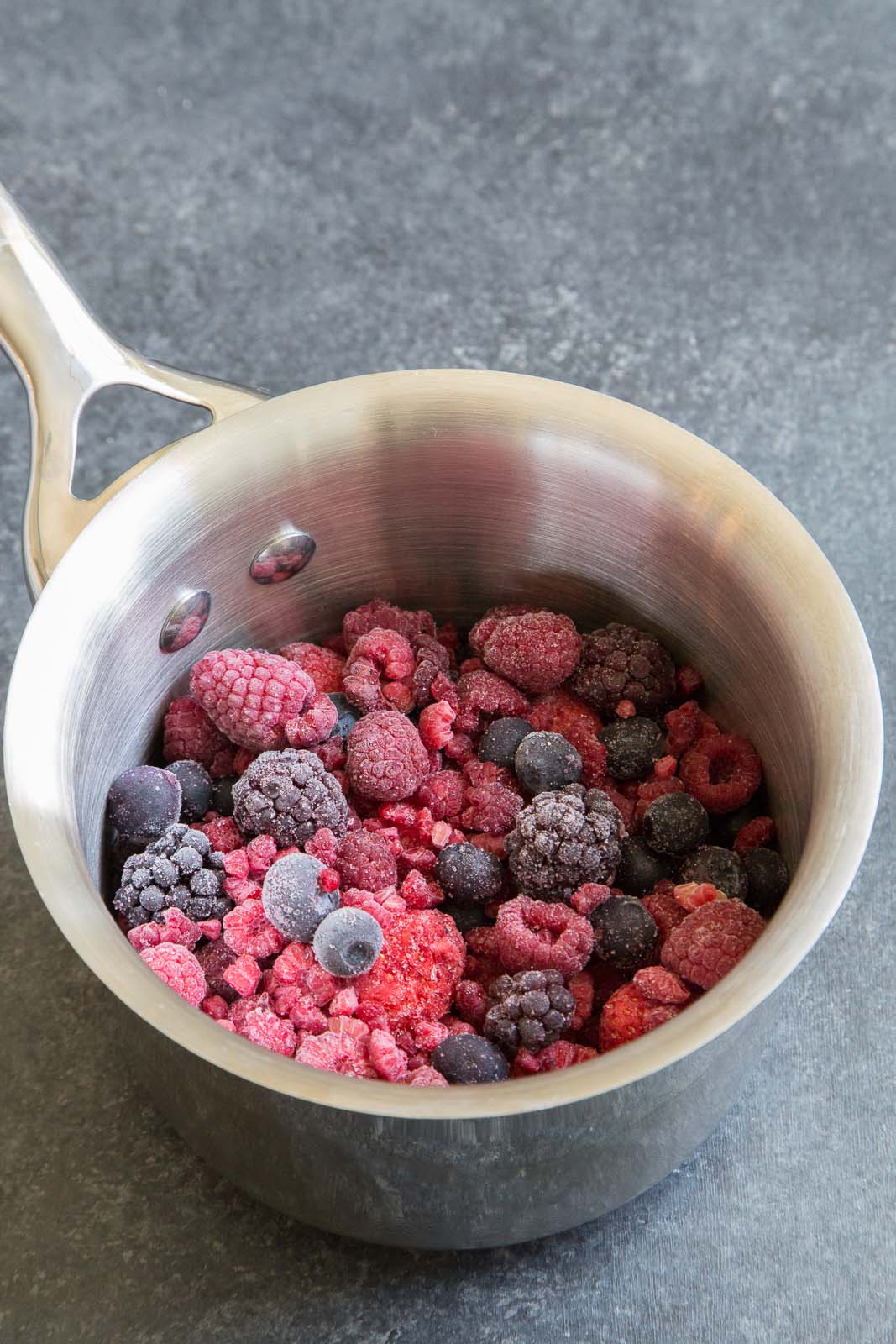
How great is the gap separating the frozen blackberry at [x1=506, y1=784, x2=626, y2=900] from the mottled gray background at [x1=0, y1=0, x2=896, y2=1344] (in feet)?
1.07

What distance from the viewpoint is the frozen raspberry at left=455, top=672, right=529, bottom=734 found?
53.0 inches

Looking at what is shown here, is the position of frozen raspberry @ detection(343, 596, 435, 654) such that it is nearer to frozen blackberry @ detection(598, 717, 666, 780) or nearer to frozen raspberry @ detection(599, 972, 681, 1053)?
frozen blackberry @ detection(598, 717, 666, 780)

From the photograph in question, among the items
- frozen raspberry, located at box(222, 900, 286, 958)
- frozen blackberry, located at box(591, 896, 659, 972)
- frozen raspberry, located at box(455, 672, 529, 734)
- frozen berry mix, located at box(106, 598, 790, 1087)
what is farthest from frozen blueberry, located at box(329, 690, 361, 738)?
frozen blackberry, located at box(591, 896, 659, 972)

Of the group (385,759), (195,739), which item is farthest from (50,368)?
(385,759)

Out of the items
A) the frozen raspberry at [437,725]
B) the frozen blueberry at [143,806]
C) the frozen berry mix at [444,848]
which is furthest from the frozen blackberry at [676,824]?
the frozen blueberry at [143,806]

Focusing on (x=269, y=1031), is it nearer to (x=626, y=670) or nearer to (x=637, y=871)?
(x=637, y=871)

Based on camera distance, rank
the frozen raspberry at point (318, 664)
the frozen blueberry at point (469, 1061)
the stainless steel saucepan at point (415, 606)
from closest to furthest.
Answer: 1. the stainless steel saucepan at point (415, 606)
2. the frozen blueberry at point (469, 1061)
3. the frozen raspberry at point (318, 664)

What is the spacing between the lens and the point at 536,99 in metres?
2.10

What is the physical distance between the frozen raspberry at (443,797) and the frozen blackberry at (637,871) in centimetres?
17

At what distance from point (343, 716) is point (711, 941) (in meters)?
0.43

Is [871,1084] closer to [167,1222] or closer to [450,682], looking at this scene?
[450,682]

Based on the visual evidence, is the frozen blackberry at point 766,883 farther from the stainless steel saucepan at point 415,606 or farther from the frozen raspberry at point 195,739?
the frozen raspberry at point 195,739

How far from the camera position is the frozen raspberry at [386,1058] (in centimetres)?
108

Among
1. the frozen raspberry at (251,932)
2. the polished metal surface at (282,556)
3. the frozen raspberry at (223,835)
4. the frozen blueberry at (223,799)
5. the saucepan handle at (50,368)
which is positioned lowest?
the frozen blueberry at (223,799)
